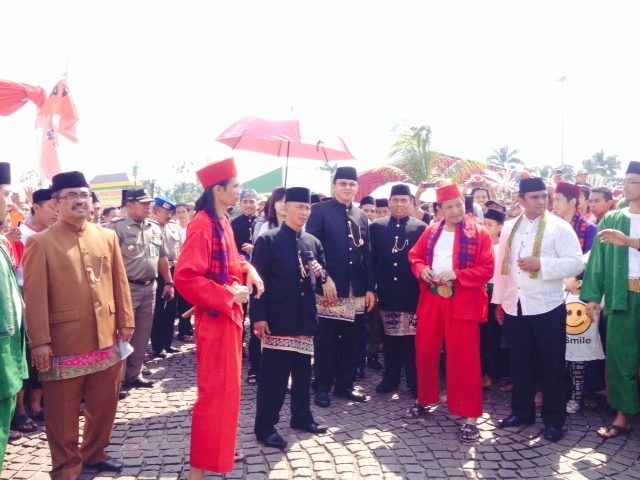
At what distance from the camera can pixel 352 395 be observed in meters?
5.36

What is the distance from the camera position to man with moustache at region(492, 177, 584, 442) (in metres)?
4.37

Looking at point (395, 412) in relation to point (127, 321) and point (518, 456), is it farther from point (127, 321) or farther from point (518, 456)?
point (127, 321)

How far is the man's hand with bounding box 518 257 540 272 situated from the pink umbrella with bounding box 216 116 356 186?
2.52m

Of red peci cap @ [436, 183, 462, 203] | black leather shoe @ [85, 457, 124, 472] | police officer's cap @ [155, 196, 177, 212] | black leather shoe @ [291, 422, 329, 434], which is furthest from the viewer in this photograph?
police officer's cap @ [155, 196, 177, 212]

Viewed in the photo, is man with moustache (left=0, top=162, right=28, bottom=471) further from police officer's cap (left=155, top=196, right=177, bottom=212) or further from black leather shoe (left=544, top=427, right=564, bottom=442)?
black leather shoe (left=544, top=427, right=564, bottom=442)

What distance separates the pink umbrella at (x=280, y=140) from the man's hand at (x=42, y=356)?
127 inches

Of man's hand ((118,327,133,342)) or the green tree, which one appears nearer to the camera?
man's hand ((118,327,133,342))

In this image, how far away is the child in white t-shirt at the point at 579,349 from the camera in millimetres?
4914

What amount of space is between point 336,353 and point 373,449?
56.1 inches

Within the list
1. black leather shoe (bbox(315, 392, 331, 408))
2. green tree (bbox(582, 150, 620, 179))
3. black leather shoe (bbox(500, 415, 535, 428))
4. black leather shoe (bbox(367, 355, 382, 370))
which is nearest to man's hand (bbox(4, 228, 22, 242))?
black leather shoe (bbox(315, 392, 331, 408))

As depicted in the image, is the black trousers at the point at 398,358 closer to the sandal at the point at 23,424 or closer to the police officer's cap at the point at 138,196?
the police officer's cap at the point at 138,196

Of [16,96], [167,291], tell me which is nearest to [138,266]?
[167,291]

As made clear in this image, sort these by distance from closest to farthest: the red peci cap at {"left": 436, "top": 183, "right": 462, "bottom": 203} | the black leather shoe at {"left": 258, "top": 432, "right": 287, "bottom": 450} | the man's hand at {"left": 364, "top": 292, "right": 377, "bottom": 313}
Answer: the black leather shoe at {"left": 258, "top": 432, "right": 287, "bottom": 450}
the red peci cap at {"left": 436, "top": 183, "right": 462, "bottom": 203}
the man's hand at {"left": 364, "top": 292, "right": 377, "bottom": 313}

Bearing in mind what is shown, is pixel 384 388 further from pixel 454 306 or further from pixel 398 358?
pixel 454 306
